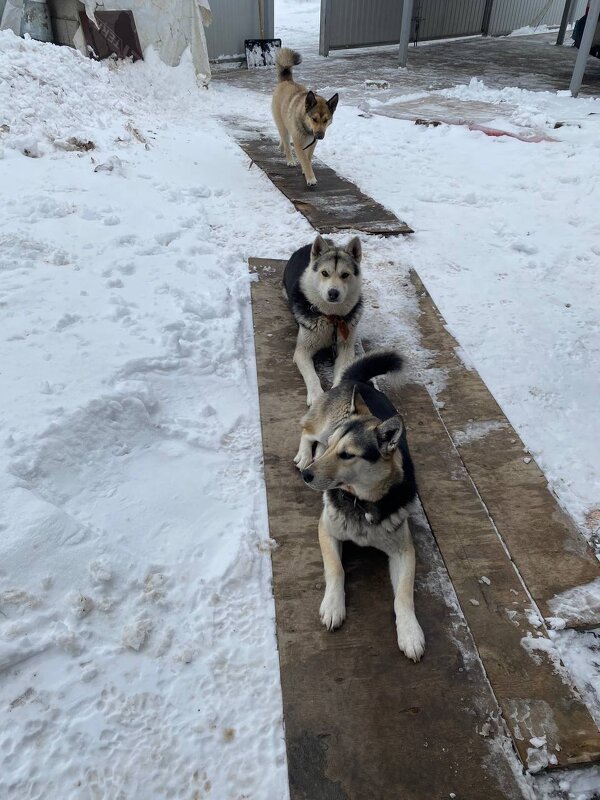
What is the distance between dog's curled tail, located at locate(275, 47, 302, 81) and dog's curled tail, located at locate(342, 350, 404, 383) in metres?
6.85

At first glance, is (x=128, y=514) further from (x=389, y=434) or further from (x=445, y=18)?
(x=445, y=18)

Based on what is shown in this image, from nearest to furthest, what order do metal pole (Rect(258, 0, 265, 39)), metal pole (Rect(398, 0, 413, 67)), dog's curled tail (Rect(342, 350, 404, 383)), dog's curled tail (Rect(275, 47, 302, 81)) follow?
1. dog's curled tail (Rect(342, 350, 404, 383))
2. dog's curled tail (Rect(275, 47, 302, 81))
3. metal pole (Rect(398, 0, 413, 67))
4. metal pole (Rect(258, 0, 265, 39))

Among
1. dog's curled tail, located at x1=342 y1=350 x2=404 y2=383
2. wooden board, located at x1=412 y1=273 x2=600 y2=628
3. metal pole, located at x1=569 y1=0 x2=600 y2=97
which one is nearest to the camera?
wooden board, located at x1=412 y1=273 x2=600 y2=628

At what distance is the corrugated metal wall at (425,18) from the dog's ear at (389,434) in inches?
714

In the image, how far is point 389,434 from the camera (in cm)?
215

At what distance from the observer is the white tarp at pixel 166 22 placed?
Answer: 31.0 feet

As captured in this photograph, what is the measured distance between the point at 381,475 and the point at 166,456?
122cm

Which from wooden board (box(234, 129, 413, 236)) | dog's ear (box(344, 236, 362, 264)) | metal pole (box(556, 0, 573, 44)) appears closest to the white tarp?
wooden board (box(234, 129, 413, 236))

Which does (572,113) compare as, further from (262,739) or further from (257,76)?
(262,739)

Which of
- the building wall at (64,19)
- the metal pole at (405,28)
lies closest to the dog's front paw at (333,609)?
the building wall at (64,19)

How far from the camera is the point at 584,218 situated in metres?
5.91

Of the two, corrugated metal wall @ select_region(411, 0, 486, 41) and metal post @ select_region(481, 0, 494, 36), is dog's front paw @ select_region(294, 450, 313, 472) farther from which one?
metal post @ select_region(481, 0, 494, 36)

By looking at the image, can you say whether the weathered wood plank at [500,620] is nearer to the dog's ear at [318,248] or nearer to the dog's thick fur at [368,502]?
the dog's thick fur at [368,502]

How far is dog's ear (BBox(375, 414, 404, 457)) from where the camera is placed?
2.10 meters
